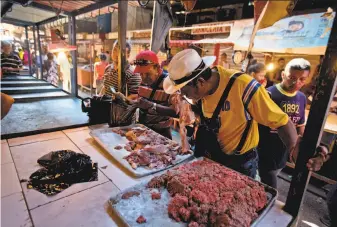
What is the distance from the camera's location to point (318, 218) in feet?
13.5

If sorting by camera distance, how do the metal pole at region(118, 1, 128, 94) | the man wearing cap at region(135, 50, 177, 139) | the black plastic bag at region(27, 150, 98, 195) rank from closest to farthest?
1. the black plastic bag at region(27, 150, 98, 195)
2. the man wearing cap at region(135, 50, 177, 139)
3. the metal pole at region(118, 1, 128, 94)

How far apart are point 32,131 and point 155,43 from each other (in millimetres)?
2597

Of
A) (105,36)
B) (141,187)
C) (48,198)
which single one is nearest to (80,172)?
(48,198)

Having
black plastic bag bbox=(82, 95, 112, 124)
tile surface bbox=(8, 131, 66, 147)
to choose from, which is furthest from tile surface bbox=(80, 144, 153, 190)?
black plastic bag bbox=(82, 95, 112, 124)

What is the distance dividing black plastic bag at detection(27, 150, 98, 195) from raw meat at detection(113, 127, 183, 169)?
0.48m

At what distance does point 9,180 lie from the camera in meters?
2.00

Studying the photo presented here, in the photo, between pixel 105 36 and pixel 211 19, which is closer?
pixel 211 19

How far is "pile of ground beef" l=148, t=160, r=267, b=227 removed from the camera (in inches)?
59.7

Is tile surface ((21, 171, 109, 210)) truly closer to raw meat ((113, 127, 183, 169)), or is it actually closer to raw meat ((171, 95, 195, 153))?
raw meat ((113, 127, 183, 169))

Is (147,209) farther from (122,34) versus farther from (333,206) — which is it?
(122,34)

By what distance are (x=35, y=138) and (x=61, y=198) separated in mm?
1707

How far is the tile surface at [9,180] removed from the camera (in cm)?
184

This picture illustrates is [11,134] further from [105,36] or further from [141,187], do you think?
[105,36]

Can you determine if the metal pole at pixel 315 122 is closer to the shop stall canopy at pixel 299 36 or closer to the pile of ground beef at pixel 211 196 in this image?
the pile of ground beef at pixel 211 196
